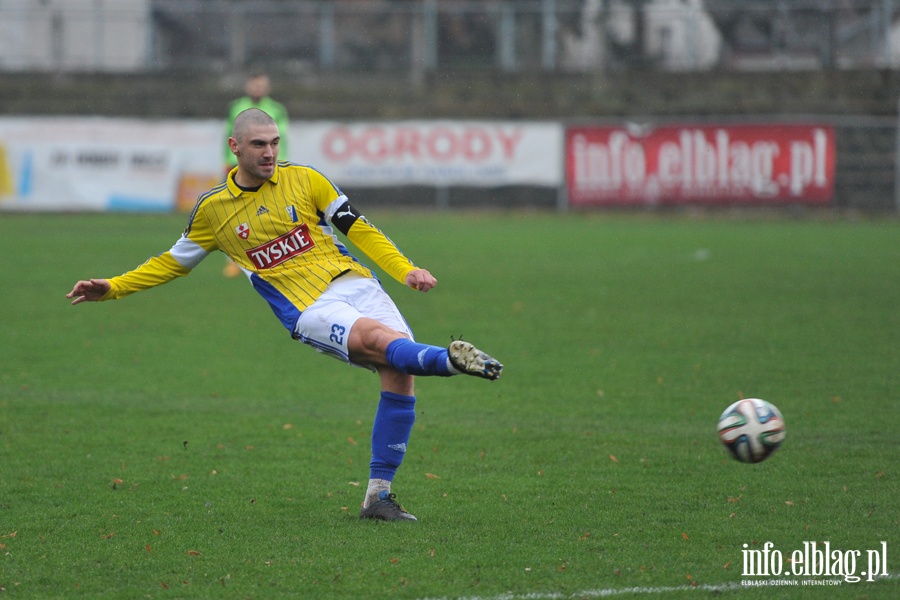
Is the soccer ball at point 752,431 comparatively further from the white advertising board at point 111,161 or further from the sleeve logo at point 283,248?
the white advertising board at point 111,161

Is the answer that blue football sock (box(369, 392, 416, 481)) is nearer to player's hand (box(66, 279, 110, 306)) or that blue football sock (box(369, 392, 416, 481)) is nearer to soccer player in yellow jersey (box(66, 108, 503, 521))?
soccer player in yellow jersey (box(66, 108, 503, 521))

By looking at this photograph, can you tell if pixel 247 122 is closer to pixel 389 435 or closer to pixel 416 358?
pixel 416 358

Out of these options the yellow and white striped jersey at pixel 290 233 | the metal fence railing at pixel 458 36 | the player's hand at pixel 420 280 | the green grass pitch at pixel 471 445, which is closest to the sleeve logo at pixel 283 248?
the yellow and white striped jersey at pixel 290 233

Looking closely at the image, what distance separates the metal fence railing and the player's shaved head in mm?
21197

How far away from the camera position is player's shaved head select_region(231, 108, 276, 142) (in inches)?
205

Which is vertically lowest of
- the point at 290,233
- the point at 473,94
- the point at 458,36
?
the point at 290,233

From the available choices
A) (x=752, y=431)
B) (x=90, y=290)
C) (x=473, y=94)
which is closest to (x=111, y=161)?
(x=473, y=94)

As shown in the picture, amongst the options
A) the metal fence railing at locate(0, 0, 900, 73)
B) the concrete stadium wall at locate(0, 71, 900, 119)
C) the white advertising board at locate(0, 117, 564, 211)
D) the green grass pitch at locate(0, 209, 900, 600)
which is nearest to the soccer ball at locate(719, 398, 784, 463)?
the green grass pitch at locate(0, 209, 900, 600)

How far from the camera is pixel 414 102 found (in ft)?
83.8

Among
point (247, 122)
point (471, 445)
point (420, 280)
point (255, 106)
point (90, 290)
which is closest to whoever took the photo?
point (420, 280)

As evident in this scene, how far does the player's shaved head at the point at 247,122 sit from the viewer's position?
17.0 ft

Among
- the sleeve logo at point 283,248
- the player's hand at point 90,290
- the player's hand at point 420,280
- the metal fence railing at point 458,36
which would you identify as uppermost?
the metal fence railing at point 458,36

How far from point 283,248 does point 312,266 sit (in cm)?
16

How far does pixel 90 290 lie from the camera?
218 inches
